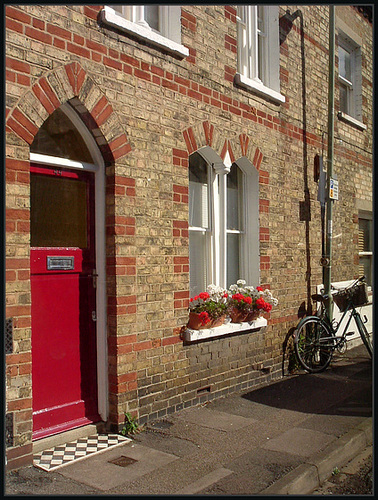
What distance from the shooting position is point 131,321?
206 inches

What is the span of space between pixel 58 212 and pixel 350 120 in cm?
719

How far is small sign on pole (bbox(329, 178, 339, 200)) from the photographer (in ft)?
28.8

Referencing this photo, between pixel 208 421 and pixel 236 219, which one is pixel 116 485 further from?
pixel 236 219

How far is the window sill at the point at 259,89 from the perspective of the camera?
22.7ft

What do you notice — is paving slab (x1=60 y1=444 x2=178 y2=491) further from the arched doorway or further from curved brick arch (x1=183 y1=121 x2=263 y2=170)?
curved brick arch (x1=183 y1=121 x2=263 y2=170)

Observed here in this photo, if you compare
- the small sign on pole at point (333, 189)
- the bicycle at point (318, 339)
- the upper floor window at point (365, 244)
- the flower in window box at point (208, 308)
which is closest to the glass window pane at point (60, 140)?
the flower in window box at point (208, 308)

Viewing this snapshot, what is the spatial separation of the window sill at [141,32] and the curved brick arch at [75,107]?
63 centimetres

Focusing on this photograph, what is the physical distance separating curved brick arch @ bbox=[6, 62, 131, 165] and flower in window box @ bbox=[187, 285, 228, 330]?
1.94 metres

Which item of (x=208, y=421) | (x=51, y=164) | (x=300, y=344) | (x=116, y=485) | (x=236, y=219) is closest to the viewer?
(x=116, y=485)

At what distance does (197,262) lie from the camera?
6.59 metres

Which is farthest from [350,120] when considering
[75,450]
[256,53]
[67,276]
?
[75,450]

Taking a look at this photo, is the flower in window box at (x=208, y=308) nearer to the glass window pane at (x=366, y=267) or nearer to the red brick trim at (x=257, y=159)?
the red brick trim at (x=257, y=159)

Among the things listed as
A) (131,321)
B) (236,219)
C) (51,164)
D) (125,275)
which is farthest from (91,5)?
(236,219)

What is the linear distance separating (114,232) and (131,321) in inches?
34.9
